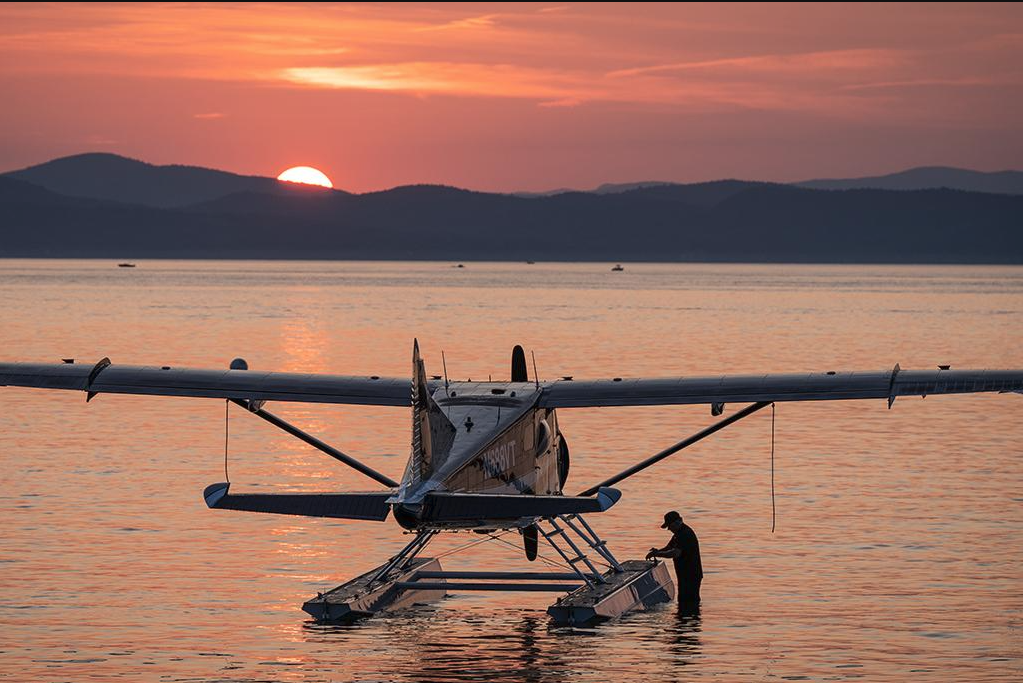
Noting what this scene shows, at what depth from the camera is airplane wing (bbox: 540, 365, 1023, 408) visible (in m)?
20.6

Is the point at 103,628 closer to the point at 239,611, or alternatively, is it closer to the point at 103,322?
the point at 239,611

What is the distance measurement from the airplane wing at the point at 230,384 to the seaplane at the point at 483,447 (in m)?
0.02

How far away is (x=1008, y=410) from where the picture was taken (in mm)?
53031

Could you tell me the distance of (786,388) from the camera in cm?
2066

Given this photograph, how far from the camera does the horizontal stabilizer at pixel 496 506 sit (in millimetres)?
16781

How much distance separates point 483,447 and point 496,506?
172 centimetres

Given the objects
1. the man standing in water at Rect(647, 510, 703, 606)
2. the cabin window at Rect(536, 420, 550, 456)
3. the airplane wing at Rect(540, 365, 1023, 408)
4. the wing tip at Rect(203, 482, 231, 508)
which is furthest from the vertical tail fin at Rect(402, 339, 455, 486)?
the man standing in water at Rect(647, 510, 703, 606)

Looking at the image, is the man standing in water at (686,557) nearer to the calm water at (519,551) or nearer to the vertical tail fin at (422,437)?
the calm water at (519,551)

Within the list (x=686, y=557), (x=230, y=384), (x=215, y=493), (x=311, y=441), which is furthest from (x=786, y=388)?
(x=215, y=493)

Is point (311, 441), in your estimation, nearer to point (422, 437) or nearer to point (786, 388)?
point (422, 437)

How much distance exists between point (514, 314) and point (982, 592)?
348ft

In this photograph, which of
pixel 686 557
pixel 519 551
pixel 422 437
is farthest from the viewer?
pixel 519 551

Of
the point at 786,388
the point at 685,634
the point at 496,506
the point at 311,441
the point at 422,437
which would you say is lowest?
the point at 685,634

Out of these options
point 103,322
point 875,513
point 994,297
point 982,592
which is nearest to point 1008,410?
point 875,513
